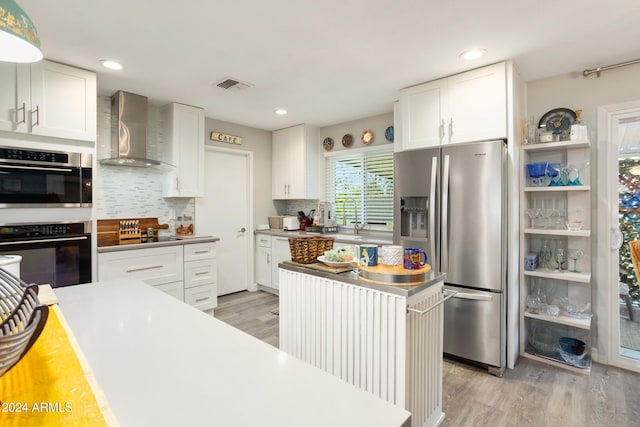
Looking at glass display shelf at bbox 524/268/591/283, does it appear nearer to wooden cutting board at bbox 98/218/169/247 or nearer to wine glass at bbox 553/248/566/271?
wine glass at bbox 553/248/566/271

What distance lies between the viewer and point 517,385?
2.28 metres

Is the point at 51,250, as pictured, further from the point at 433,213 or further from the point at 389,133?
the point at 389,133

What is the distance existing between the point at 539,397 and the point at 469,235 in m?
1.15

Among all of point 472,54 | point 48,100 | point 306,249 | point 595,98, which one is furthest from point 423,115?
point 48,100

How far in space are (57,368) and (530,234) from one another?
3.32 m

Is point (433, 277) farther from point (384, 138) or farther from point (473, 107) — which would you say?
point (384, 138)

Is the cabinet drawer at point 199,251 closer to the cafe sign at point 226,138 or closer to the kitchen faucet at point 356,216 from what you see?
the cafe sign at point 226,138

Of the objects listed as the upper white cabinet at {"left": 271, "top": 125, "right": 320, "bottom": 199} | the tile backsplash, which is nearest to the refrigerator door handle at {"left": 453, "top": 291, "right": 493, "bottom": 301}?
the upper white cabinet at {"left": 271, "top": 125, "right": 320, "bottom": 199}

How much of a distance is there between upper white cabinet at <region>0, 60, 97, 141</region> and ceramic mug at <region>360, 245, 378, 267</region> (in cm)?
256

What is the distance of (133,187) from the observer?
3543 mm

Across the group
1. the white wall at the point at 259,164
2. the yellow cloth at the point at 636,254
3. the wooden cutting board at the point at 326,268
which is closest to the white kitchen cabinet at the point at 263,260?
the white wall at the point at 259,164

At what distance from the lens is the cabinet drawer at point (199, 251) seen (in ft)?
11.3

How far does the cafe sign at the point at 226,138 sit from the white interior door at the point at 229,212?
0.41ft

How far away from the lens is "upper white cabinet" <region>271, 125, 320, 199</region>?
4504 mm
